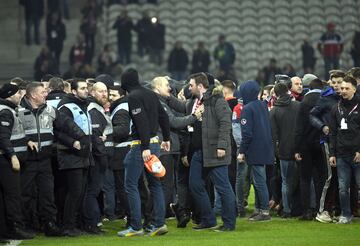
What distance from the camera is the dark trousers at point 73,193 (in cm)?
1120

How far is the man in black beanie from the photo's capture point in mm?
10766

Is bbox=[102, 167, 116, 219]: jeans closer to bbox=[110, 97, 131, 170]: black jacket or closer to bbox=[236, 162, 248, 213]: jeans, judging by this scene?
bbox=[110, 97, 131, 170]: black jacket

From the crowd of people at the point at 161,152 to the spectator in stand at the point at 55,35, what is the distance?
562 inches

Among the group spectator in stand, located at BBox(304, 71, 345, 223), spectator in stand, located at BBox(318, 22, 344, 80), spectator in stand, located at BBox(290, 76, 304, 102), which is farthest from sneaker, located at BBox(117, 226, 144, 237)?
spectator in stand, located at BBox(318, 22, 344, 80)

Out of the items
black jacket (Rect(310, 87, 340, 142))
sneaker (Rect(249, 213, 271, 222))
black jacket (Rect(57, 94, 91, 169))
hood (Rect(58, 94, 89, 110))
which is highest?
hood (Rect(58, 94, 89, 110))

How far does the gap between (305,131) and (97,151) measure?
278 centimetres

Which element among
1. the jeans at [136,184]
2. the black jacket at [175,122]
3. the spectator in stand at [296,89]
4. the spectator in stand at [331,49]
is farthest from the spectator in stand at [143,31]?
the jeans at [136,184]

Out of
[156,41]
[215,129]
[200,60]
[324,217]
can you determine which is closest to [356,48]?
[200,60]

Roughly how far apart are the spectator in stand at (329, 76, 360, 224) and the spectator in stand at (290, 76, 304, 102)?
5.36 ft

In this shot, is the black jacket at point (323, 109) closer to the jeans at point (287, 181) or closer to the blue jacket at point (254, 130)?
the blue jacket at point (254, 130)

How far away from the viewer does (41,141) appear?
11242mm

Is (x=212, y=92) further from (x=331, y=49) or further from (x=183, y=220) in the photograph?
(x=331, y=49)

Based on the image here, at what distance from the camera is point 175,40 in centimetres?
2922

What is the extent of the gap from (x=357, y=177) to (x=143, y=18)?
16231 millimetres
